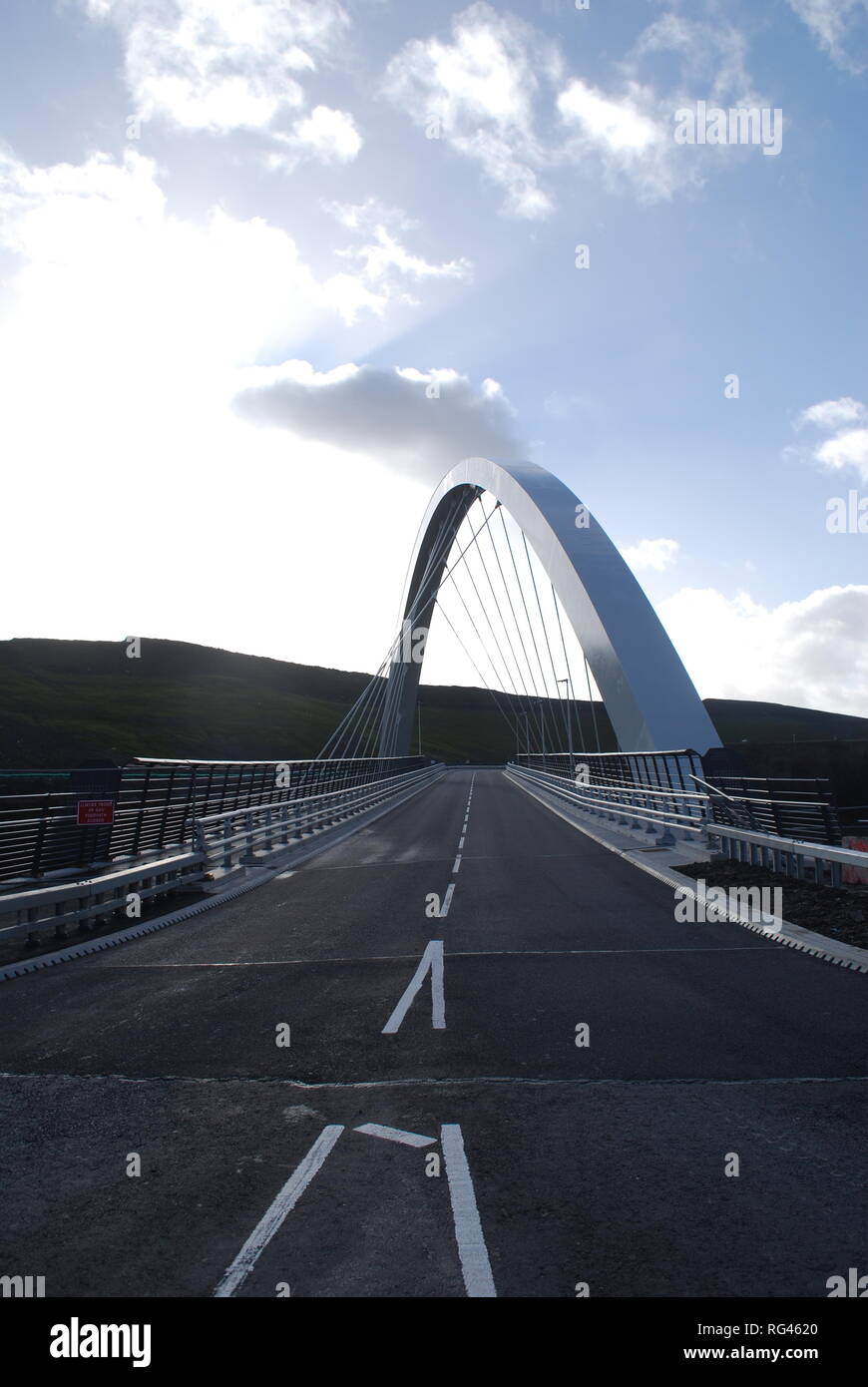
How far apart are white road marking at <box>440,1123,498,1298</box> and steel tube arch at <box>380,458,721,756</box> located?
17.7 metres

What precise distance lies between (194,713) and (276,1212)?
117 m

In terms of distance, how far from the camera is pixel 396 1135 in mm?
4766

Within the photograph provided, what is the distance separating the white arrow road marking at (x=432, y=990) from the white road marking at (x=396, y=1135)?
1.78 metres

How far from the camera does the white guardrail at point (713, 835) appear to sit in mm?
11445

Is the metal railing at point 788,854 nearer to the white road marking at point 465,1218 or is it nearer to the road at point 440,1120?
the road at point 440,1120

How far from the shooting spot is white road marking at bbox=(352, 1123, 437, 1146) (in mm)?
4660

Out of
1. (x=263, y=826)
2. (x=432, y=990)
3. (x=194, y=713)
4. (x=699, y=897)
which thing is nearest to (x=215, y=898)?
(x=263, y=826)

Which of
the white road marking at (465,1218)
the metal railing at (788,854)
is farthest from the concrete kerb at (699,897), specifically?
the white road marking at (465,1218)

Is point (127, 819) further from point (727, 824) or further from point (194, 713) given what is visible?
point (194, 713)

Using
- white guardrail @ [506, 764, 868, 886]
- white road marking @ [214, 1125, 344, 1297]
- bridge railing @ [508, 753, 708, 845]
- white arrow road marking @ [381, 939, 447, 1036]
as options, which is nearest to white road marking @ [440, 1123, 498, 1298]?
white road marking @ [214, 1125, 344, 1297]

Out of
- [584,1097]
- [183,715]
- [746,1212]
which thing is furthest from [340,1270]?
[183,715]
